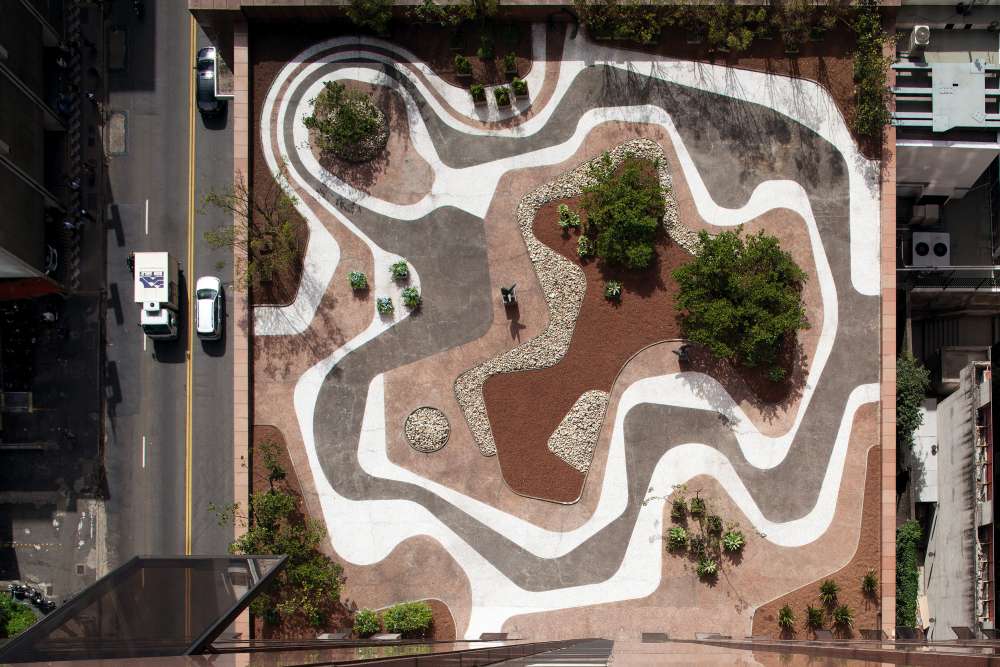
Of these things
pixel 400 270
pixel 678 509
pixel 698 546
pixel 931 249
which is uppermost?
pixel 931 249

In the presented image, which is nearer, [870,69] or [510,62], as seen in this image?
[870,69]

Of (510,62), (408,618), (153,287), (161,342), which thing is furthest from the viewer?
(161,342)

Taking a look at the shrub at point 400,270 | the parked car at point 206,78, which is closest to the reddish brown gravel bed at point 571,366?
the shrub at point 400,270

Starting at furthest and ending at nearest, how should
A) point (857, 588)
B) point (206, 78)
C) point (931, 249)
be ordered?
point (931, 249), point (206, 78), point (857, 588)

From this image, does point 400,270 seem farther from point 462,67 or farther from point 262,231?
point 462,67

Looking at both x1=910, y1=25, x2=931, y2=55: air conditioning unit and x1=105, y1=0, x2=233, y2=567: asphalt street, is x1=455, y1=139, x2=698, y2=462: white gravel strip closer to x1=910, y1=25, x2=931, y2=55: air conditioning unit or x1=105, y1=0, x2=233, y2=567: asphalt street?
x1=105, y1=0, x2=233, y2=567: asphalt street

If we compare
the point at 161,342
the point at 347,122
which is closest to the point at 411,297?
the point at 347,122
